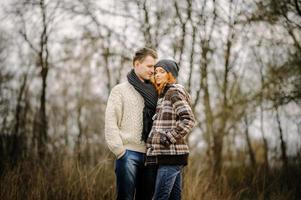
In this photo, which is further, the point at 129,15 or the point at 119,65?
the point at 119,65

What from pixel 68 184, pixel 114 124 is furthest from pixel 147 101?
pixel 68 184

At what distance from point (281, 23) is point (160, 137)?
17.6ft

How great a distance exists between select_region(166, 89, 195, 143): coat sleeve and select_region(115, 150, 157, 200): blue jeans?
1.46 feet

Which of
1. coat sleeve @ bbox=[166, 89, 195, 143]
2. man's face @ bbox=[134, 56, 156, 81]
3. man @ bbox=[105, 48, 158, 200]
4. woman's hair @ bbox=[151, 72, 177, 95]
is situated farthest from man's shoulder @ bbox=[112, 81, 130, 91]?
coat sleeve @ bbox=[166, 89, 195, 143]

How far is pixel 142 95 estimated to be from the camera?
375cm

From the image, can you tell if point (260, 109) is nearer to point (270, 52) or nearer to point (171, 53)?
point (270, 52)

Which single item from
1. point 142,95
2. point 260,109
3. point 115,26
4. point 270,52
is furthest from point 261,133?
point 142,95

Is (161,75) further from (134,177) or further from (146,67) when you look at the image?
(134,177)

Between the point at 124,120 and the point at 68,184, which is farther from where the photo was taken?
the point at 68,184

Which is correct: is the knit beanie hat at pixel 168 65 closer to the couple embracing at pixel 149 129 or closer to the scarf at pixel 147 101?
the couple embracing at pixel 149 129

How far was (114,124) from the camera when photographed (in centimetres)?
364

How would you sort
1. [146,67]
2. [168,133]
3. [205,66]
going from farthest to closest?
[205,66]
[146,67]
[168,133]

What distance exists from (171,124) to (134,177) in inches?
23.4

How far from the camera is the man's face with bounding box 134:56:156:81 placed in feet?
12.3
